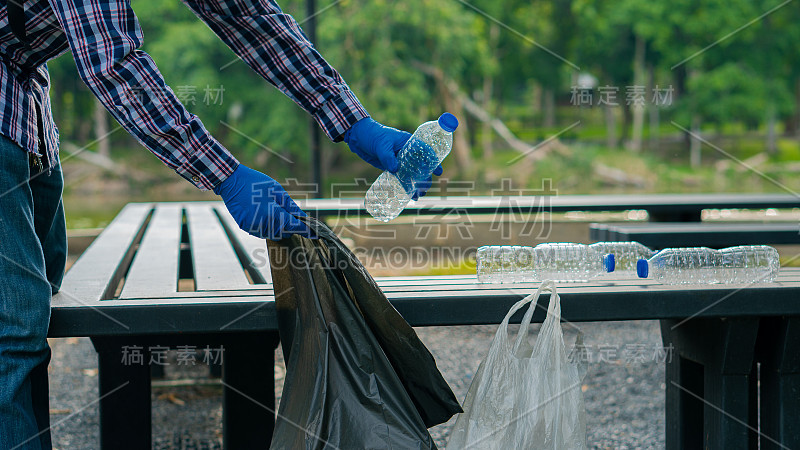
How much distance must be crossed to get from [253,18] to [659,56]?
20.8m

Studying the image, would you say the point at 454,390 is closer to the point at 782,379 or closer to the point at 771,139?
the point at 782,379

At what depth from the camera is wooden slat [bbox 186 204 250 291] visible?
1928 millimetres

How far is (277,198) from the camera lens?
59.6 inches

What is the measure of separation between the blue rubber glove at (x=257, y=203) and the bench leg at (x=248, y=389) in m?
0.50

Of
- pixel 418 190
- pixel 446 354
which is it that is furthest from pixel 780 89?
pixel 418 190

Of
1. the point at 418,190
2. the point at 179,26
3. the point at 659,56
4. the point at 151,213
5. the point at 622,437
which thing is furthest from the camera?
the point at 659,56

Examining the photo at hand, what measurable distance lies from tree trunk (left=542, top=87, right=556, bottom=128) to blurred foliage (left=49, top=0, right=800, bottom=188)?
7 centimetres

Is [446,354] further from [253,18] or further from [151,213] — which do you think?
[253,18]

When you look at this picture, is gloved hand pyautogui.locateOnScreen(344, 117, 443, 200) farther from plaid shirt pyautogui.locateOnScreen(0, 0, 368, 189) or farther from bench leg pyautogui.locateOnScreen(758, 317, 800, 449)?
bench leg pyautogui.locateOnScreen(758, 317, 800, 449)

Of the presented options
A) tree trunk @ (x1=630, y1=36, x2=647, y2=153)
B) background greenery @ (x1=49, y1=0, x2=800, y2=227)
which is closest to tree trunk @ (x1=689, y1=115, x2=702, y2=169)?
background greenery @ (x1=49, y1=0, x2=800, y2=227)

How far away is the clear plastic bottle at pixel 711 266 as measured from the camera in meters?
1.94

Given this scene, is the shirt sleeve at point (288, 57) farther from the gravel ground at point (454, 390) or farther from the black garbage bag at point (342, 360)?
the gravel ground at point (454, 390)

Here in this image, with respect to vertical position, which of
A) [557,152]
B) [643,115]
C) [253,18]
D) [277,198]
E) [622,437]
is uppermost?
[643,115]

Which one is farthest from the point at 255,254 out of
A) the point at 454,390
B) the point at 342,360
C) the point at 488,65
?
the point at 488,65
